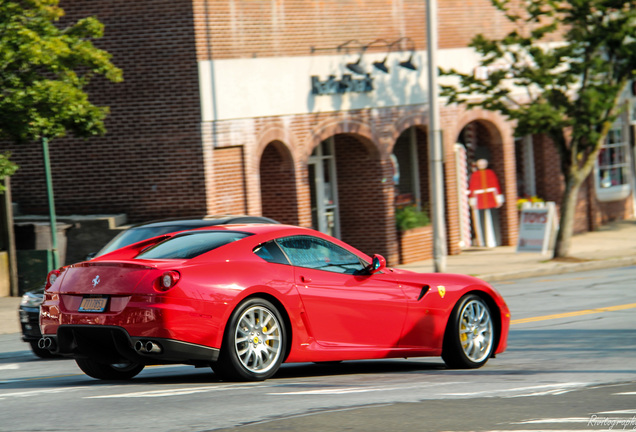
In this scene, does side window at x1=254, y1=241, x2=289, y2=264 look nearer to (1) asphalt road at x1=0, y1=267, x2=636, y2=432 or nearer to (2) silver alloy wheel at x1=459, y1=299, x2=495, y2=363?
(1) asphalt road at x1=0, y1=267, x2=636, y2=432

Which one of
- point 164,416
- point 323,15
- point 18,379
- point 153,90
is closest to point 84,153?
point 153,90

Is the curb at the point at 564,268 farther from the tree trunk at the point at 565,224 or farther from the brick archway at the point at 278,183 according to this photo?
the brick archway at the point at 278,183

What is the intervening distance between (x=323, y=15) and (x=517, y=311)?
10630 mm

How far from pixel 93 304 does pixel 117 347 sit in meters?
0.42

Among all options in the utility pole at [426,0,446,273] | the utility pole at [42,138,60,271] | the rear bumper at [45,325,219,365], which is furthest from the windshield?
the utility pole at [426,0,446,273]

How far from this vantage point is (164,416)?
6.97 meters

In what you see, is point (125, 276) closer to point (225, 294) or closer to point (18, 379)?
point (225, 294)

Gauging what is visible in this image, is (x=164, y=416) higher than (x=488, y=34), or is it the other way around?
(x=488, y=34)

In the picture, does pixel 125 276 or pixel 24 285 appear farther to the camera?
pixel 24 285

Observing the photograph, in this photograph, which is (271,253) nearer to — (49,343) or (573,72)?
(49,343)

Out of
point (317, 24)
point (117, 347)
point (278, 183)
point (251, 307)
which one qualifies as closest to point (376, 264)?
point (251, 307)

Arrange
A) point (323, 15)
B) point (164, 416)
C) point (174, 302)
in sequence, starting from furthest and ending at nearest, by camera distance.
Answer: point (323, 15)
point (174, 302)
point (164, 416)

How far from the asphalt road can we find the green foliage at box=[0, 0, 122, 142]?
204 inches

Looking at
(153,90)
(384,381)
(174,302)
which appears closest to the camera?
(174,302)
